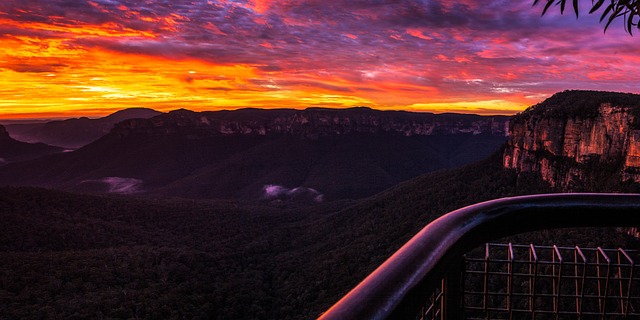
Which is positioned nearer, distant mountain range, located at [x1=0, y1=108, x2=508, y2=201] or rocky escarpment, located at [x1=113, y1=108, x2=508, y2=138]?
distant mountain range, located at [x1=0, y1=108, x2=508, y2=201]

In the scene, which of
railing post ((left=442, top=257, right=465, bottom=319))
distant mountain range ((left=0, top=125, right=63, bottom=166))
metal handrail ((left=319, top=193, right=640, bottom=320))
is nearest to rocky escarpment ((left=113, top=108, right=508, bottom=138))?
distant mountain range ((left=0, top=125, right=63, bottom=166))

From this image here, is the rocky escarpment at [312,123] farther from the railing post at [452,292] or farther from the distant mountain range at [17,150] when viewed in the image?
the railing post at [452,292]

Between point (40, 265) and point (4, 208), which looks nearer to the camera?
point (40, 265)

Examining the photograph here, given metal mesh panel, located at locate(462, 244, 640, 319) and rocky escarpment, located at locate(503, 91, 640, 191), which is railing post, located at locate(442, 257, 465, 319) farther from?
rocky escarpment, located at locate(503, 91, 640, 191)

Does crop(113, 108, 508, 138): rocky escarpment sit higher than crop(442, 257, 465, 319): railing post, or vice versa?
crop(113, 108, 508, 138): rocky escarpment

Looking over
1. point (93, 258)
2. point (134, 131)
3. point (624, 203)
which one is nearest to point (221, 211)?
point (93, 258)

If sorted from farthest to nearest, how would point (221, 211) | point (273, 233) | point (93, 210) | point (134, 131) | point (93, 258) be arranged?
point (134, 131), point (221, 211), point (273, 233), point (93, 210), point (93, 258)

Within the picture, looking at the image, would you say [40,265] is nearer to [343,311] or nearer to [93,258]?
[93,258]
